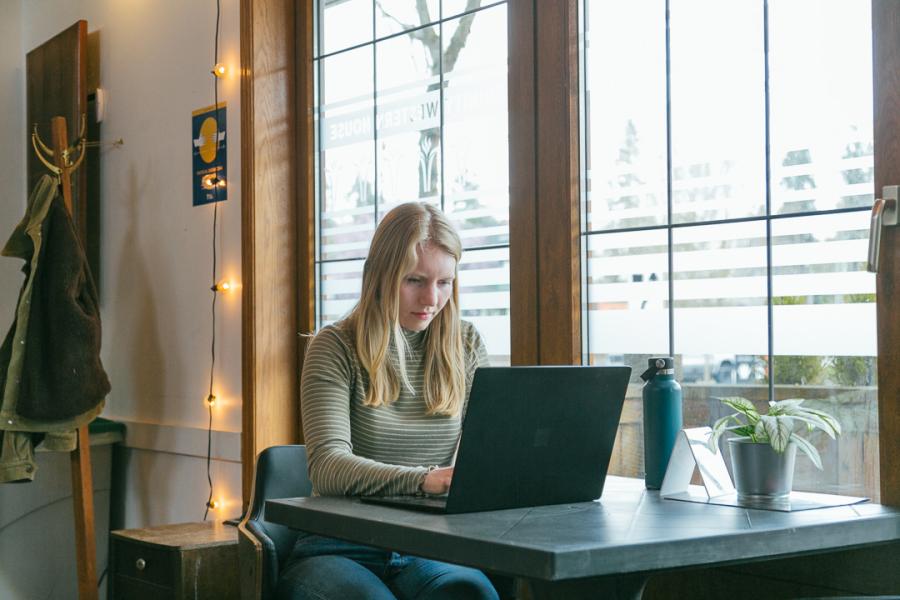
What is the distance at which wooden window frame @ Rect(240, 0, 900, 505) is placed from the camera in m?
2.05

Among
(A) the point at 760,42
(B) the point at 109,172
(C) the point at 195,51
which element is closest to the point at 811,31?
(A) the point at 760,42

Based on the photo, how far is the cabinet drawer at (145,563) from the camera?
311 centimetres

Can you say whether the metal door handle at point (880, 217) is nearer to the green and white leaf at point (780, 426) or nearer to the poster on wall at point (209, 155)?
the green and white leaf at point (780, 426)

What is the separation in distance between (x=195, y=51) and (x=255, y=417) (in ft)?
4.68

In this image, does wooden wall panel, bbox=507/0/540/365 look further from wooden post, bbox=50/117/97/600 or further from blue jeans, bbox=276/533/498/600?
wooden post, bbox=50/117/97/600

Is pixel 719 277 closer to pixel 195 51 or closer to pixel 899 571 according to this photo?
pixel 899 571

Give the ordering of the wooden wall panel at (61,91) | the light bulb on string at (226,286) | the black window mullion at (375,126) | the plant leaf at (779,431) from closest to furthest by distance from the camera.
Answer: the plant leaf at (779,431) < the black window mullion at (375,126) < the light bulb on string at (226,286) < the wooden wall panel at (61,91)

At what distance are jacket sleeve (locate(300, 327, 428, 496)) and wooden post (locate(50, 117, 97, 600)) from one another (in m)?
1.94

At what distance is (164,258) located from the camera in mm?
4145

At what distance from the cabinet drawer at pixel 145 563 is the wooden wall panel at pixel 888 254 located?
6.60 ft

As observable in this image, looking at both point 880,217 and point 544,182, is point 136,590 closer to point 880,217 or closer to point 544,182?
point 544,182

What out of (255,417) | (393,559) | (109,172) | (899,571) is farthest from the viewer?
(109,172)

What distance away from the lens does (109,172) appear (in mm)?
4520

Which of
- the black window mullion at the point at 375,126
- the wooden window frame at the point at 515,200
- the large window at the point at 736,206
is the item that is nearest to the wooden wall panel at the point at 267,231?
the wooden window frame at the point at 515,200
